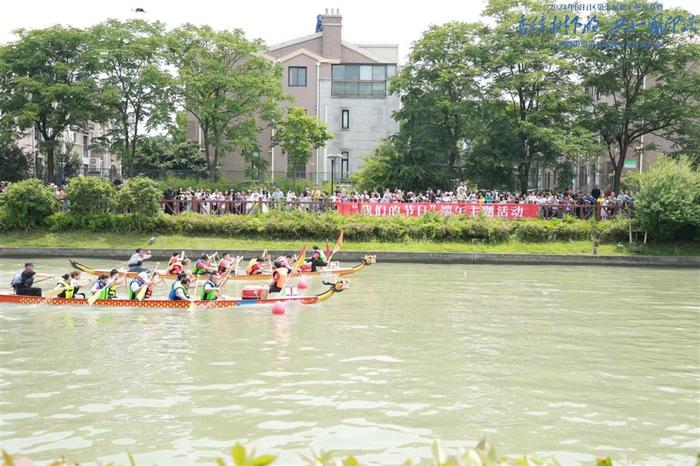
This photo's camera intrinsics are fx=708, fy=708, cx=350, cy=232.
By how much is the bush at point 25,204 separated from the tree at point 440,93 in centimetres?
2134

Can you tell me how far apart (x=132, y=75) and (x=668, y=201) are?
109 ft

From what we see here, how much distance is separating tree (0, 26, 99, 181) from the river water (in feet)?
93.7

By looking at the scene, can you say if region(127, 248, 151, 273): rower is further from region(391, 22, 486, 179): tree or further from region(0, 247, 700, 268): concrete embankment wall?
region(391, 22, 486, 179): tree

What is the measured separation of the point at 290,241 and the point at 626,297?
675 inches

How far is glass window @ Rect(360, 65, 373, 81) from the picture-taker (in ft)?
183

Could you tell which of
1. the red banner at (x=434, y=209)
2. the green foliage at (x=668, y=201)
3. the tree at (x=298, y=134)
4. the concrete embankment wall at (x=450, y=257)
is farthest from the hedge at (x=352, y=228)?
the tree at (x=298, y=134)

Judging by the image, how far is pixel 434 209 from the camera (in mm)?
36625

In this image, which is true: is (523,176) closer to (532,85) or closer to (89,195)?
(532,85)

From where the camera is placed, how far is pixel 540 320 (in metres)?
18.7

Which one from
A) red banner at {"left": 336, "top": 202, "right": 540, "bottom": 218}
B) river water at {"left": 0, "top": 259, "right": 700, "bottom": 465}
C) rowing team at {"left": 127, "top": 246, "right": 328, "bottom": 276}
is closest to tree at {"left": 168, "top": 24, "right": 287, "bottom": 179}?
red banner at {"left": 336, "top": 202, "right": 540, "bottom": 218}

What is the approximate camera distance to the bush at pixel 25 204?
114 ft

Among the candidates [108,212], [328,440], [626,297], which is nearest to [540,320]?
[626,297]

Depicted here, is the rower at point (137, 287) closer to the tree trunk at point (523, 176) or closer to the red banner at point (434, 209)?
the red banner at point (434, 209)

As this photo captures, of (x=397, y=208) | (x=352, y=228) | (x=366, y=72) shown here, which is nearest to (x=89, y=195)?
(x=352, y=228)
